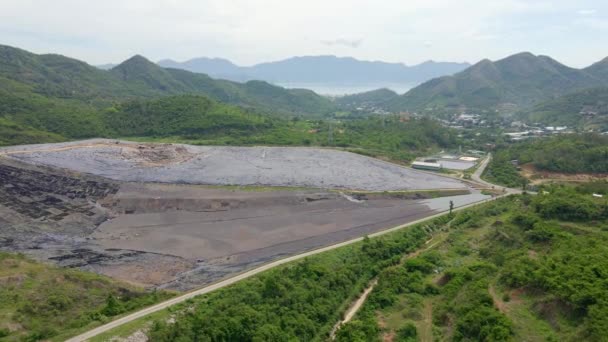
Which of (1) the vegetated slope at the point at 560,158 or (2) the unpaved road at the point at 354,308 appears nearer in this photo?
(2) the unpaved road at the point at 354,308

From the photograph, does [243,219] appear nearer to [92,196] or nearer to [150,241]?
[150,241]

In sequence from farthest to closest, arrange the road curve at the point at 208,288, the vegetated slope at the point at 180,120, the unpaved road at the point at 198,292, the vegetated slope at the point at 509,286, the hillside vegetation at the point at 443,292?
the vegetated slope at the point at 180,120 < the road curve at the point at 208,288 < the unpaved road at the point at 198,292 < the hillside vegetation at the point at 443,292 < the vegetated slope at the point at 509,286

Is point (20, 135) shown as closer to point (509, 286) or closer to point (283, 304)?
point (283, 304)

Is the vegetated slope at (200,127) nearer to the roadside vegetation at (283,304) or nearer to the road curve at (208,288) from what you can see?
the road curve at (208,288)

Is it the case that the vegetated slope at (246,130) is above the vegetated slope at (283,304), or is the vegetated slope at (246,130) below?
above

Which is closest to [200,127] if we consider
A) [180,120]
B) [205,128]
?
[205,128]

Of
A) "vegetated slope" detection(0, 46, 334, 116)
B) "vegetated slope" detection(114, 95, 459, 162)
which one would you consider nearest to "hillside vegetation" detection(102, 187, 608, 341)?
"vegetated slope" detection(114, 95, 459, 162)

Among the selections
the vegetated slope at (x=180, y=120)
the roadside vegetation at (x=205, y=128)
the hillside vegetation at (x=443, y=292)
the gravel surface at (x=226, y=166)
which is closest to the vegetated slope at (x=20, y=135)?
the roadside vegetation at (x=205, y=128)
